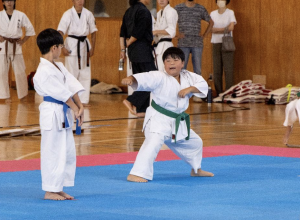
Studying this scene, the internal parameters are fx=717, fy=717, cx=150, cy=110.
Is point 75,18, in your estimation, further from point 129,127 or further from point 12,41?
point 129,127

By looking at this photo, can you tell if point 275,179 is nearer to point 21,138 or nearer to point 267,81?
point 21,138

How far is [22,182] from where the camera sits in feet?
15.0

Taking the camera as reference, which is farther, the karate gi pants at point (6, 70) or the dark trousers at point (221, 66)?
the dark trousers at point (221, 66)

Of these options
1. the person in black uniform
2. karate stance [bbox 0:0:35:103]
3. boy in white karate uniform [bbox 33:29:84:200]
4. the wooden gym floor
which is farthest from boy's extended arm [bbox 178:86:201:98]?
karate stance [bbox 0:0:35:103]

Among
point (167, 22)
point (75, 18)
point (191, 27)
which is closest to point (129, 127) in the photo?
point (167, 22)

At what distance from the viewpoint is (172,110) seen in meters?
4.95

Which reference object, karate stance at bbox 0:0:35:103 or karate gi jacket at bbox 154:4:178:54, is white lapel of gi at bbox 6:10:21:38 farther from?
karate gi jacket at bbox 154:4:178:54

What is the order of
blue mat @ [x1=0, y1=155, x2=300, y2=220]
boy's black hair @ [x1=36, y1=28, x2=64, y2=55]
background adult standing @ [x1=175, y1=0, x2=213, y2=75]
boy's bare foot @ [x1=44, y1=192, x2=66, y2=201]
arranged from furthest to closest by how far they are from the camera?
background adult standing @ [x1=175, y1=0, x2=213, y2=75]
boy's black hair @ [x1=36, y1=28, x2=64, y2=55]
boy's bare foot @ [x1=44, y1=192, x2=66, y2=201]
blue mat @ [x1=0, y1=155, x2=300, y2=220]

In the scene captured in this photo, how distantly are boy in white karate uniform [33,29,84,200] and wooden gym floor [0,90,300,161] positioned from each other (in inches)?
68.3

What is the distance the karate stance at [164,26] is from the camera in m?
10.3

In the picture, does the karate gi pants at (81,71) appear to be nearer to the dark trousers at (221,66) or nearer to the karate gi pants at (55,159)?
the dark trousers at (221,66)

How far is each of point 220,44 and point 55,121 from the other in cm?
855

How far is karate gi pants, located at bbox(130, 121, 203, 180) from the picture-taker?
15.4 feet

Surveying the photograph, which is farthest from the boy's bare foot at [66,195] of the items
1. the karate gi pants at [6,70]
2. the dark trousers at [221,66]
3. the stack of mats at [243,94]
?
the dark trousers at [221,66]
